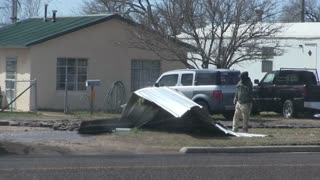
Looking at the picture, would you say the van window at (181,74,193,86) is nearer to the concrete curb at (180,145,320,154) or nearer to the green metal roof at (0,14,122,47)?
the green metal roof at (0,14,122,47)

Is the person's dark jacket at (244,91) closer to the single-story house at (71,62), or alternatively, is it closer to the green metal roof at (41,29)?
the single-story house at (71,62)

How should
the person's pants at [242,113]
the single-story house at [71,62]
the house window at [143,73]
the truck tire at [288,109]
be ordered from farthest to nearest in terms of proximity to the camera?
the house window at [143,73], the single-story house at [71,62], the truck tire at [288,109], the person's pants at [242,113]

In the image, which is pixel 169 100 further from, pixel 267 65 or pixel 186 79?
pixel 267 65

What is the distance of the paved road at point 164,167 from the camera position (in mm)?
11211

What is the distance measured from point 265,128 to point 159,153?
678 cm

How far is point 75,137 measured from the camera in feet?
58.6

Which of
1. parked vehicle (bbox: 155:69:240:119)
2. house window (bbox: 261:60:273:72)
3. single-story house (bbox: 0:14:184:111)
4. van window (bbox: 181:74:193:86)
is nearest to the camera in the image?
parked vehicle (bbox: 155:69:240:119)

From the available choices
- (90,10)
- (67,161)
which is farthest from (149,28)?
(90,10)

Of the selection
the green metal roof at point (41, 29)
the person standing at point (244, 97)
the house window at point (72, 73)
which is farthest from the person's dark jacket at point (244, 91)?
the house window at point (72, 73)

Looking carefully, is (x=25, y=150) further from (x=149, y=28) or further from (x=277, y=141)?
(x=149, y=28)

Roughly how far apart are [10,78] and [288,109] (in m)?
11.9

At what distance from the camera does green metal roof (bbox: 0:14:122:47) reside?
2848cm

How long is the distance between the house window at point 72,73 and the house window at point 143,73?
94.3 inches

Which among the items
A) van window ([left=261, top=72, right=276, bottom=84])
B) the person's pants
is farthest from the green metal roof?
the person's pants
